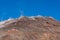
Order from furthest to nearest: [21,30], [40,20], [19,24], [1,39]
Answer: [40,20], [19,24], [21,30], [1,39]

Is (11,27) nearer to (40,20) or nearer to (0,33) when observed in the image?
(0,33)

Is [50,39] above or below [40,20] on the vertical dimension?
below

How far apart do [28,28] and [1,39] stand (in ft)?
8.22

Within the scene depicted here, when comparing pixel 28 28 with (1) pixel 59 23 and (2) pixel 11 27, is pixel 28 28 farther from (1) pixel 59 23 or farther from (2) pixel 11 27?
(1) pixel 59 23

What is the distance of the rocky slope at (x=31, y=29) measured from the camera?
1341cm

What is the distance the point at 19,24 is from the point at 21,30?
1.42m

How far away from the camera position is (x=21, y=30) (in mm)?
13945

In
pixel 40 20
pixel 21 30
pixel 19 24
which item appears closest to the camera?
pixel 21 30

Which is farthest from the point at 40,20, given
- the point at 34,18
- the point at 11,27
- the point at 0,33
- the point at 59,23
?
the point at 0,33

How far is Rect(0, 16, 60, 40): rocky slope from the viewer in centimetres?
1341

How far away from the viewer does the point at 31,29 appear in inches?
580

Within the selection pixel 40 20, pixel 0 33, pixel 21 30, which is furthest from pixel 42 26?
pixel 0 33

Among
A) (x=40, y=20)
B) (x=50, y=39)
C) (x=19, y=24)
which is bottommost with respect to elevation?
(x=50, y=39)

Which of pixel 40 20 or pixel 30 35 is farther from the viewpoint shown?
pixel 40 20
